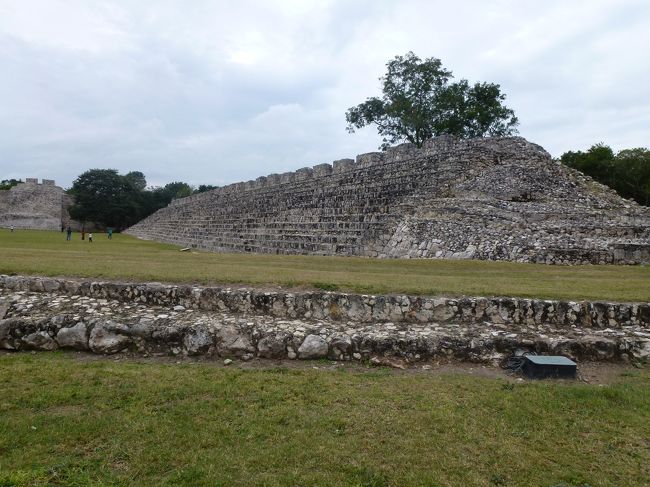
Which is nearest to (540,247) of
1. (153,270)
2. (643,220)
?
(643,220)

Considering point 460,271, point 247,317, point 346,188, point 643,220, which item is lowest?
point 247,317

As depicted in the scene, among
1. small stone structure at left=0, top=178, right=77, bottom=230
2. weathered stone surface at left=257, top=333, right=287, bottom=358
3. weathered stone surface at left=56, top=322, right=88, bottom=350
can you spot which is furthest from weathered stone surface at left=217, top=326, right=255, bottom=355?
small stone structure at left=0, top=178, right=77, bottom=230

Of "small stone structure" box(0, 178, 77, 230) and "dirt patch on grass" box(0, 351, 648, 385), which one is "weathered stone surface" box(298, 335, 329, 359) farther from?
"small stone structure" box(0, 178, 77, 230)

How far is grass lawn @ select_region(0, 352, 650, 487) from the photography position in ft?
11.6

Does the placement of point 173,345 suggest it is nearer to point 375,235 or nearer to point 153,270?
point 153,270

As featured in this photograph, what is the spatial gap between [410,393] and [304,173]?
68.5 feet

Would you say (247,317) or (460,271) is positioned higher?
(460,271)

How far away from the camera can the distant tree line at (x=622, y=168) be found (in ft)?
106

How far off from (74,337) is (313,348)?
339 centimetres

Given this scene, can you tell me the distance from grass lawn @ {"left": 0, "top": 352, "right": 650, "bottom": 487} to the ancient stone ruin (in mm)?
7377

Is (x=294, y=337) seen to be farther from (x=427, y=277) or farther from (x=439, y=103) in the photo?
(x=439, y=103)

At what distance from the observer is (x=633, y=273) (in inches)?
376

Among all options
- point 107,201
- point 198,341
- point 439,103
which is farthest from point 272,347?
point 107,201

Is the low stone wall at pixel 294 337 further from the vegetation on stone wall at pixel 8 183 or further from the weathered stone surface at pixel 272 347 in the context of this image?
the vegetation on stone wall at pixel 8 183
